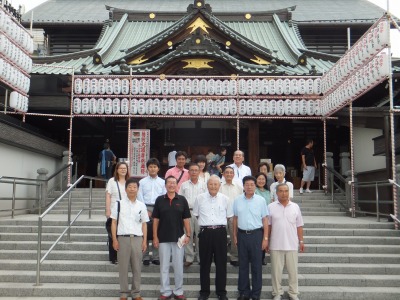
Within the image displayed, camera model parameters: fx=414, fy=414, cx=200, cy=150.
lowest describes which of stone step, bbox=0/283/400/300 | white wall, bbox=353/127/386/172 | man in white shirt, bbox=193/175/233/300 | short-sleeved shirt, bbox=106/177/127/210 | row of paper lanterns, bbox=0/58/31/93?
stone step, bbox=0/283/400/300

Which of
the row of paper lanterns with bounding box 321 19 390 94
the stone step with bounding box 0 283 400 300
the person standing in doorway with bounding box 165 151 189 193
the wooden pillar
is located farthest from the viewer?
the wooden pillar

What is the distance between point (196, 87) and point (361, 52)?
5.62 m

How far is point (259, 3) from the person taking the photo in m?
28.1

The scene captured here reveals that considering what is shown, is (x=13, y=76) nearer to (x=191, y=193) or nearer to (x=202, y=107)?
(x=202, y=107)

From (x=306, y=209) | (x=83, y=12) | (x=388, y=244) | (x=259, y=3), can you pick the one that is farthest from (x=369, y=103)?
(x=83, y=12)

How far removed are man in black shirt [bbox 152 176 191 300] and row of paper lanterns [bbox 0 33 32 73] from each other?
7.17 metres

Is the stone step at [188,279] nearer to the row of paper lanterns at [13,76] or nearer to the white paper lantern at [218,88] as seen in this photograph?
the row of paper lanterns at [13,76]

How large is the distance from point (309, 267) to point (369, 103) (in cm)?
950

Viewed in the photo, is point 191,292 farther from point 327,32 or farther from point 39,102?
point 327,32

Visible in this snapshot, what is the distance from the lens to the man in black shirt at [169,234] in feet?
20.1

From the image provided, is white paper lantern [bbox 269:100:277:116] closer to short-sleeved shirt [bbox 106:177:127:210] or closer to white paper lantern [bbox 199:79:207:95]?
white paper lantern [bbox 199:79:207:95]

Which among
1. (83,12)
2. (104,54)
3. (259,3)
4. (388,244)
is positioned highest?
(259,3)

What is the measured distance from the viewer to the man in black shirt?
6.14m

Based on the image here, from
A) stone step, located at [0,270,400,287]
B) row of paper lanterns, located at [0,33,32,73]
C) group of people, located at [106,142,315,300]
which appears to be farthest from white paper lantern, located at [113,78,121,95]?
group of people, located at [106,142,315,300]
